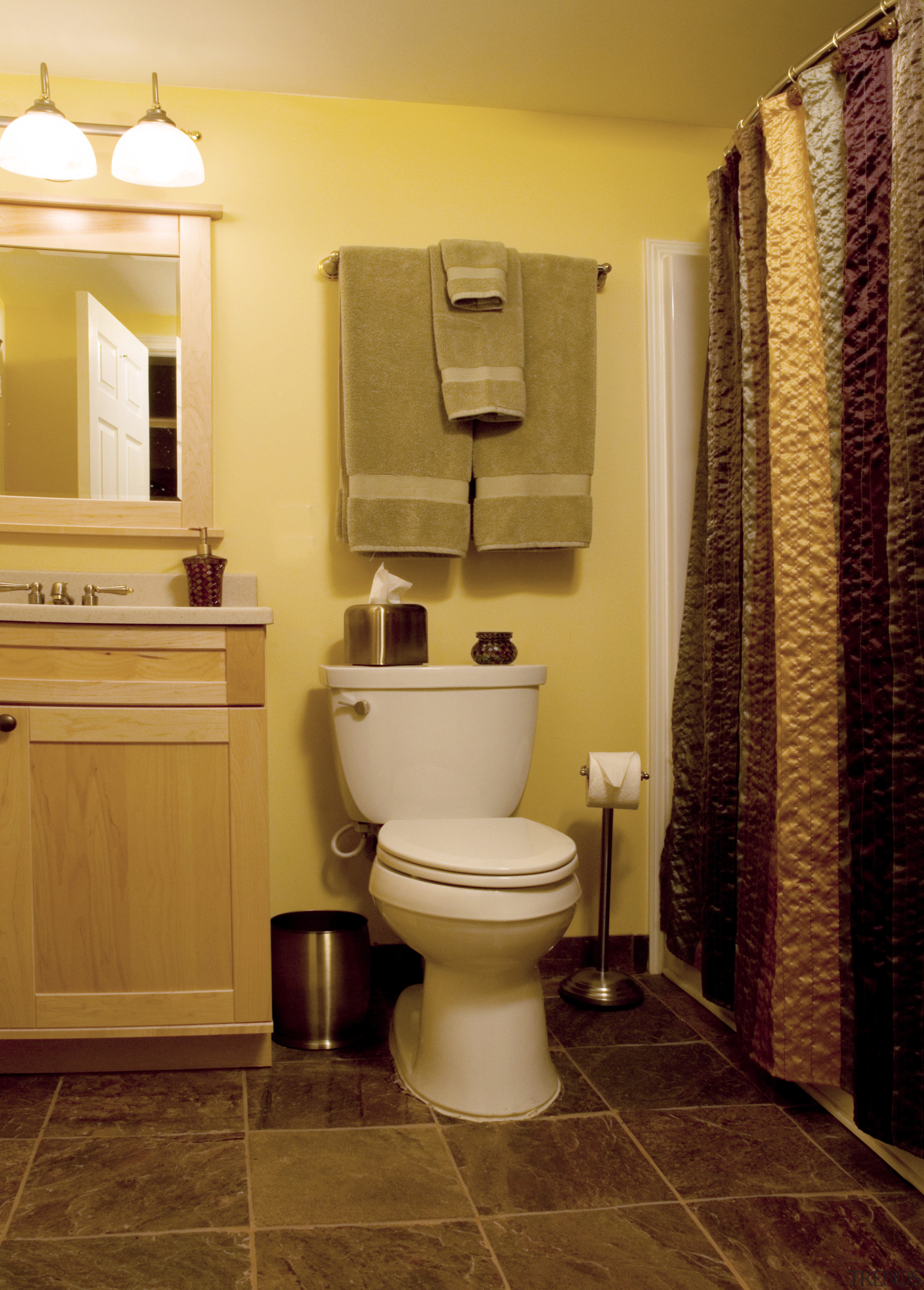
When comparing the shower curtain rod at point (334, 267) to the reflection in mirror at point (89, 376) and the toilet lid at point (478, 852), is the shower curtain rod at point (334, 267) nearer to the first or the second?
the reflection in mirror at point (89, 376)

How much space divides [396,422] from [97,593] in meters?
0.72

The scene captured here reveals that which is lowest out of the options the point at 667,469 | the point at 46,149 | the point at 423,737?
the point at 423,737

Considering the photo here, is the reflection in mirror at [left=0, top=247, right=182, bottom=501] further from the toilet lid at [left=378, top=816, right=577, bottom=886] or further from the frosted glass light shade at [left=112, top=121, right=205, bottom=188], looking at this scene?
the toilet lid at [left=378, top=816, right=577, bottom=886]

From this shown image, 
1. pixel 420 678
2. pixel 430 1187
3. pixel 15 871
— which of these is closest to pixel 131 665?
pixel 15 871

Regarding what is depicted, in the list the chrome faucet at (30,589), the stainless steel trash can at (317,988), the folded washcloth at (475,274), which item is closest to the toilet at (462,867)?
the stainless steel trash can at (317,988)

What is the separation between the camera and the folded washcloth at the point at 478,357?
1898 mm

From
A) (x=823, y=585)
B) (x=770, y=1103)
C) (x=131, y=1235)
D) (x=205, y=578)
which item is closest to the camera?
(x=131, y=1235)

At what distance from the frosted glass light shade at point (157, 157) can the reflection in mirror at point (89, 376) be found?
0.52 feet

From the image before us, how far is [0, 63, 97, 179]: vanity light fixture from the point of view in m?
1.78

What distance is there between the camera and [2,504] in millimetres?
1913

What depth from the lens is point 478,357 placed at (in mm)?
1916

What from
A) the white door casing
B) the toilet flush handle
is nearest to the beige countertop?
the toilet flush handle

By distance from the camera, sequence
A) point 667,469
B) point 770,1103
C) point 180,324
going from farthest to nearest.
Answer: point 667,469 < point 180,324 < point 770,1103

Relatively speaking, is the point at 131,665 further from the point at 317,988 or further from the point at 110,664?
the point at 317,988
